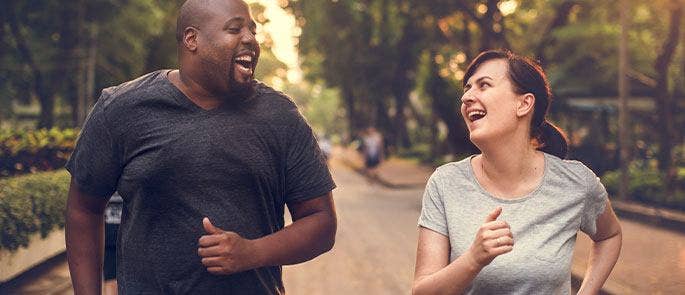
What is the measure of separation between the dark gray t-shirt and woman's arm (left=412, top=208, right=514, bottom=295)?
15.5 inches

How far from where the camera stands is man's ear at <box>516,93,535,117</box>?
2.89 metres

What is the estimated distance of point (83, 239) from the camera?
2699 millimetres

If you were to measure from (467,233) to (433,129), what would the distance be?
37.9 metres

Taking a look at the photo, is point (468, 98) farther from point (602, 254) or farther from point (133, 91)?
point (133, 91)

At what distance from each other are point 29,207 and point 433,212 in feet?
24.3

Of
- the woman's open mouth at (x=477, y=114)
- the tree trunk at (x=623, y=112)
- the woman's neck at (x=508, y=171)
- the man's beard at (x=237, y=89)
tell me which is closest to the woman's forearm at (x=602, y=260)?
the woman's neck at (x=508, y=171)

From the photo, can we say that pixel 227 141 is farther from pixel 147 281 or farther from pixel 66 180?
pixel 66 180

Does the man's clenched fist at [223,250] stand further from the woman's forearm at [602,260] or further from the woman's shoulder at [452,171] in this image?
the woman's forearm at [602,260]

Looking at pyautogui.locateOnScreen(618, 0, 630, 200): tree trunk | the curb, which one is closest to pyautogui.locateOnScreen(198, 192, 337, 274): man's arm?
the curb

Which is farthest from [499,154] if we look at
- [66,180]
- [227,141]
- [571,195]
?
[66,180]

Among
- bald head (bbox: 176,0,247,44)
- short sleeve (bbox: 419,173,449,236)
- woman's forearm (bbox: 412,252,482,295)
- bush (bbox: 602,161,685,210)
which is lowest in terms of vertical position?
bush (bbox: 602,161,685,210)

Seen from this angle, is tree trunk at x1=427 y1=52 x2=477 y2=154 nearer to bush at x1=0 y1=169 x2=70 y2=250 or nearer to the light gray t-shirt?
bush at x1=0 y1=169 x2=70 y2=250

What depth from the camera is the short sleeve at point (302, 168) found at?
8.61 ft

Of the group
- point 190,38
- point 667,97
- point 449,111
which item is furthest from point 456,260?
point 449,111
